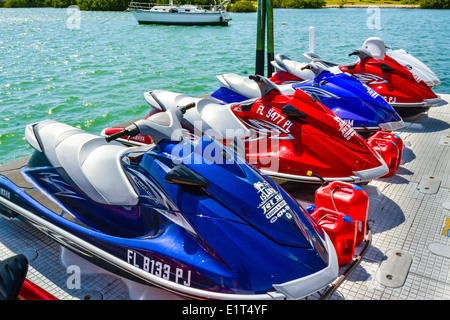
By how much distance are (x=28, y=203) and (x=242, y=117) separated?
8.20 ft

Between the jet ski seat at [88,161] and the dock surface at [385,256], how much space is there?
697 mm

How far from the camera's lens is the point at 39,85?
15680 mm

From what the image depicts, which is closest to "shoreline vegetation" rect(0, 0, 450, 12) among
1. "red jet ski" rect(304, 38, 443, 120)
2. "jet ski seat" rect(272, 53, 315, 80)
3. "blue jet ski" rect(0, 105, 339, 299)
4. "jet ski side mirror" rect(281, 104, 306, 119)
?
"jet ski seat" rect(272, 53, 315, 80)

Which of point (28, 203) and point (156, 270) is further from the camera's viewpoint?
point (28, 203)

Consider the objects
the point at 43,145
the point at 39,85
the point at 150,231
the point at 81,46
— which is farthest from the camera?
the point at 81,46

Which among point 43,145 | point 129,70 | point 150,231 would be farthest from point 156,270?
point 129,70

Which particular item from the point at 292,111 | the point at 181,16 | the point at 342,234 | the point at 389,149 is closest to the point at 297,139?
the point at 292,111

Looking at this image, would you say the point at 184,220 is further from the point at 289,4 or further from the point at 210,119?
the point at 289,4

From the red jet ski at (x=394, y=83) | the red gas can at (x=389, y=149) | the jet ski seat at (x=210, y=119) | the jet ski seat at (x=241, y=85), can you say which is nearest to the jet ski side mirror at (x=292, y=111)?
the jet ski seat at (x=210, y=119)

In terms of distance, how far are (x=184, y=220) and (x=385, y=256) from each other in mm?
1921

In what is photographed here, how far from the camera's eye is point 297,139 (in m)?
4.48

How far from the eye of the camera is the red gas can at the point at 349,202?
3590 millimetres

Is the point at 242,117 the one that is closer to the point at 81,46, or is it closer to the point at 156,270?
the point at 156,270

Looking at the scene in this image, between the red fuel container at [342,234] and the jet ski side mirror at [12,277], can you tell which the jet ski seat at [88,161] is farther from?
the red fuel container at [342,234]
